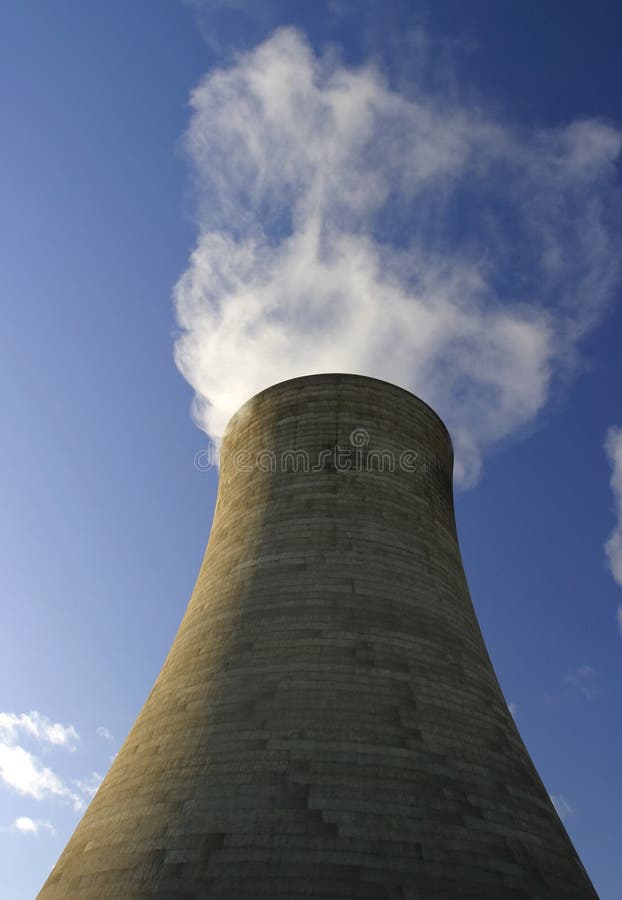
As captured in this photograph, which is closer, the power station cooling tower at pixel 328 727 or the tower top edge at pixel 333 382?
the power station cooling tower at pixel 328 727

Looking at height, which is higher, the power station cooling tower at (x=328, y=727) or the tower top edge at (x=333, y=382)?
the tower top edge at (x=333, y=382)

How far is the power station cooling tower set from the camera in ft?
23.7

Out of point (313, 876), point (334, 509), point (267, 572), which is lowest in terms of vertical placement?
point (313, 876)

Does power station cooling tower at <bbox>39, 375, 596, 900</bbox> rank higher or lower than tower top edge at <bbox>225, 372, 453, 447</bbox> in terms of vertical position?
lower

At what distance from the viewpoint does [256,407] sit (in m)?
14.5

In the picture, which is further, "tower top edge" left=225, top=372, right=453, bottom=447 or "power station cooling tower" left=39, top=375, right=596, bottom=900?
"tower top edge" left=225, top=372, right=453, bottom=447

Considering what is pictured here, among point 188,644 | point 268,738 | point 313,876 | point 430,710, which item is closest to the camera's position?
point 313,876

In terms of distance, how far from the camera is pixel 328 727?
8.42 metres

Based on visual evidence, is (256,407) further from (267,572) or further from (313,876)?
(313,876)

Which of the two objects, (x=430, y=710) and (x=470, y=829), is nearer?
(x=470, y=829)

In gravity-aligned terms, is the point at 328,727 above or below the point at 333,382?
below

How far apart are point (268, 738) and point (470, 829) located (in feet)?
8.68

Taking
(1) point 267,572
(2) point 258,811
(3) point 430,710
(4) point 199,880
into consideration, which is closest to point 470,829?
(3) point 430,710

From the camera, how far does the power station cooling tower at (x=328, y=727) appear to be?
23.7 feet
